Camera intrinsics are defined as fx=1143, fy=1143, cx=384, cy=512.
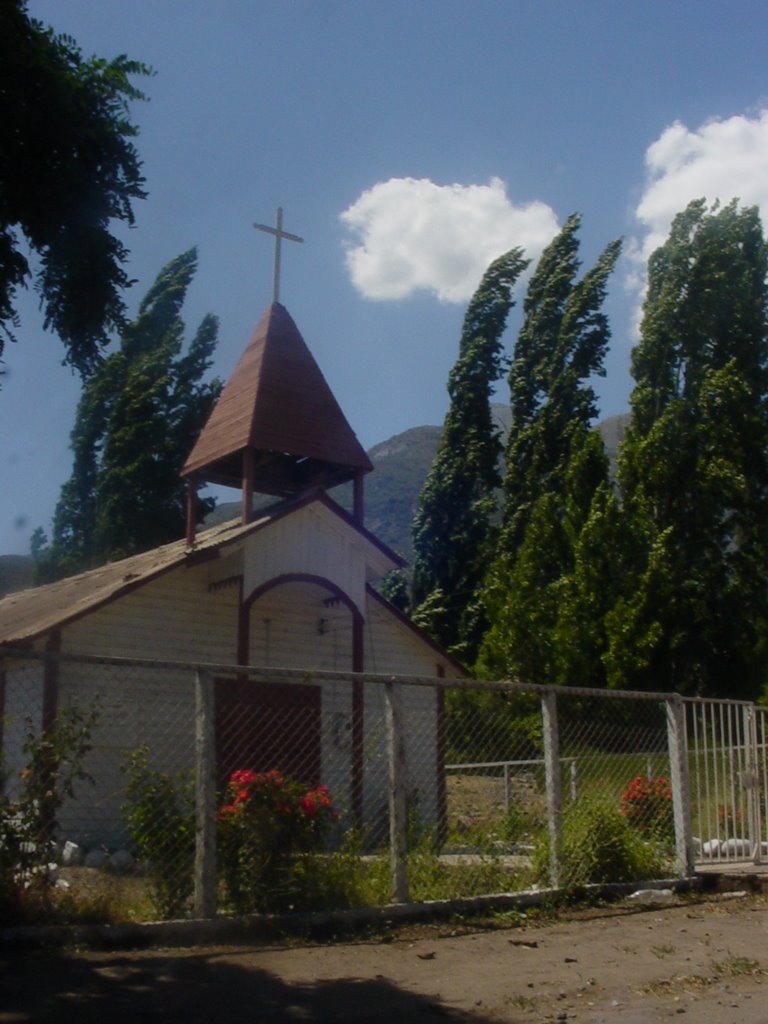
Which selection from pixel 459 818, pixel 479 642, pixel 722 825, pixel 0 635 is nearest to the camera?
pixel 459 818

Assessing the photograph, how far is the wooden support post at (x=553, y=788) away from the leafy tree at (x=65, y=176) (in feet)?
14.1

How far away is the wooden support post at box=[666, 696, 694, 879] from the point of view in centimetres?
969

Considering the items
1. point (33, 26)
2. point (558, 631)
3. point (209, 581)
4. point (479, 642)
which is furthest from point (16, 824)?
point (479, 642)

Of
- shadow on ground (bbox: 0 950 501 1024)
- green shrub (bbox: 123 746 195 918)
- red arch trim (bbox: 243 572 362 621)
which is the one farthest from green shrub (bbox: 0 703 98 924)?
red arch trim (bbox: 243 572 362 621)

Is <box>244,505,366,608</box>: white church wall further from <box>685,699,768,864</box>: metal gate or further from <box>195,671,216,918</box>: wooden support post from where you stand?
<box>195,671,216,918</box>: wooden support post

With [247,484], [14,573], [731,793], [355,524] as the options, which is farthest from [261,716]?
[14,573]

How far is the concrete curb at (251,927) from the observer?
6328 mm

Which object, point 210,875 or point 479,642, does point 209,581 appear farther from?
point 479,642

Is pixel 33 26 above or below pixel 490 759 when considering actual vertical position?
above

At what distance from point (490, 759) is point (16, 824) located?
1205 cm

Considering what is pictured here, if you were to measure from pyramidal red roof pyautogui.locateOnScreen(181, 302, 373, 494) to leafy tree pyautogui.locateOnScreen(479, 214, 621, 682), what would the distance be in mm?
9118

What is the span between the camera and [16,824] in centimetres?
642

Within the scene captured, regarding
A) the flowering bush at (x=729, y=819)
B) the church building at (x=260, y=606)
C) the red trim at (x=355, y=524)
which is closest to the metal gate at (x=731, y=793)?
the flowering bush at (x=729, y=819)

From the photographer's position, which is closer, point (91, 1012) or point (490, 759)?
point (91, 1012)
